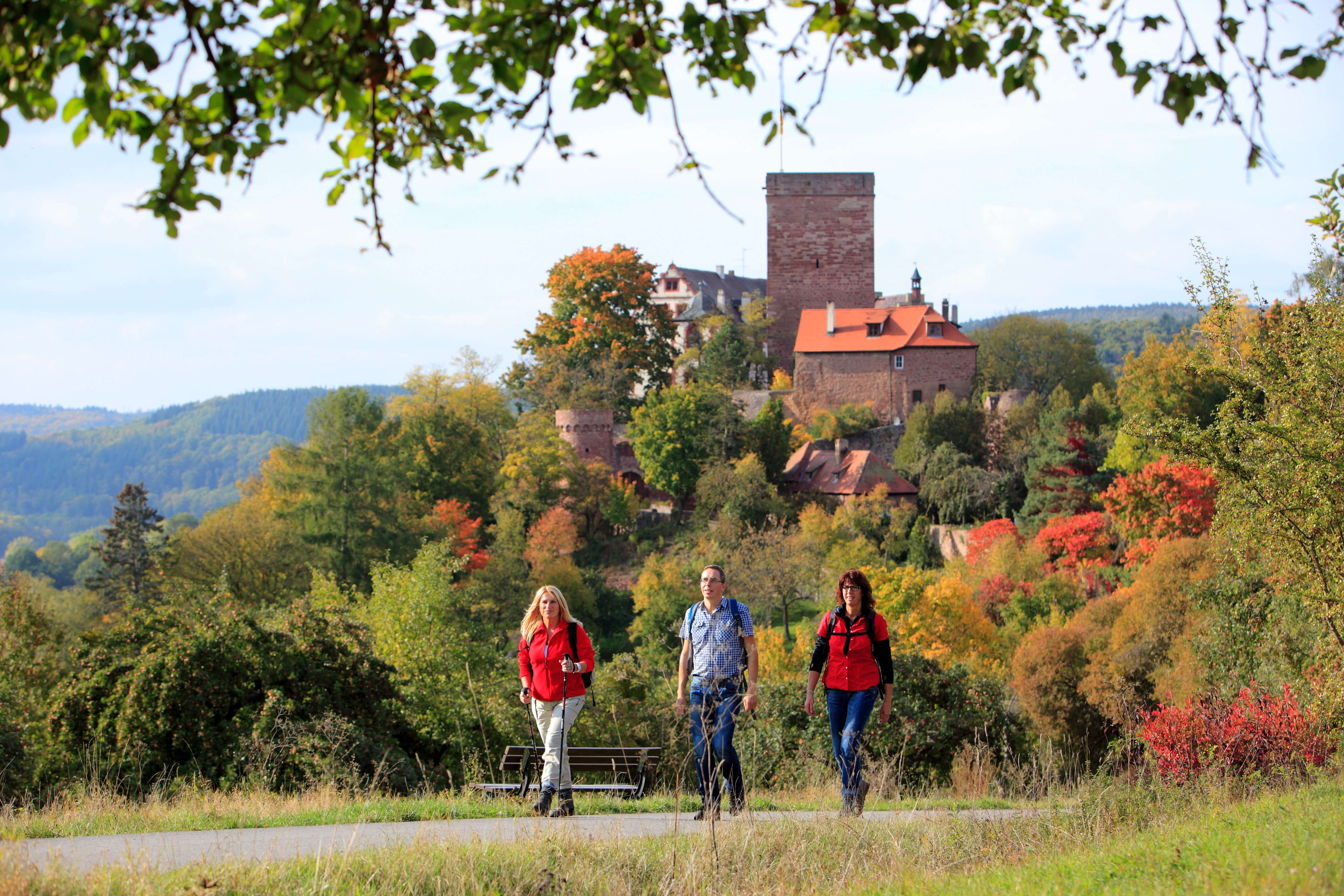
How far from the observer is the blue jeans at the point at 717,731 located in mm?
5934

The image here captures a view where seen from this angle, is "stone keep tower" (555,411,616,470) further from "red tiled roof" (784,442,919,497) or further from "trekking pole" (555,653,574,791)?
"trekking pole" (555,653,574,791)

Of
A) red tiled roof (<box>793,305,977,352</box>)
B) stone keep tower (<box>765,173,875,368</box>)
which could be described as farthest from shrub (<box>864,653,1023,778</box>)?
stone keep tower (<box>765,173,875,368</box>)

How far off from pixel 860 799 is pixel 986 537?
31860 mm

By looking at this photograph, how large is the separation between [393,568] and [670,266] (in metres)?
58.3

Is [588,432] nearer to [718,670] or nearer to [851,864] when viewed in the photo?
[718,670]

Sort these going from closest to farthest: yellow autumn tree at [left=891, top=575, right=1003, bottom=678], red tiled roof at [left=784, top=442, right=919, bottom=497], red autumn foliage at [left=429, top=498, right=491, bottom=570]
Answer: yellow autumn tree at [left=891, top=575, right=1003, bottom=678] → red autumn foliage at [left=429, top=498, right=491, bottom=570] → red tiled roof at [left=784, top=442, right=919, bottom=497]

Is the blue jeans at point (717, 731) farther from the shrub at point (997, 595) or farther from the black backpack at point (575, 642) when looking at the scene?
the shrub at point (997, 595)

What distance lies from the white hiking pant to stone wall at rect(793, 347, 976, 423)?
131 feet

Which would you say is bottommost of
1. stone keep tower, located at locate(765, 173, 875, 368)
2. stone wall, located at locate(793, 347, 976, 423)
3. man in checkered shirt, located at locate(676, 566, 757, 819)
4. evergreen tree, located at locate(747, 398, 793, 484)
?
man in checkered shirt, located at locate(676, 566, 757, 819)

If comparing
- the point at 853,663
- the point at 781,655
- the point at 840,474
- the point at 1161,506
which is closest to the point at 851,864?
the point at 853,663

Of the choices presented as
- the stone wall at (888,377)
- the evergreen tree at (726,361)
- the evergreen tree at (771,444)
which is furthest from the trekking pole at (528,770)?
the evergreen tree at (726,361)

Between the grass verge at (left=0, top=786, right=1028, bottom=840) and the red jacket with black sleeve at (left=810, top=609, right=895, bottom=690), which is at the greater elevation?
the red jacket with black sleeve at (left=810, top=609, right=895, bottom=690)

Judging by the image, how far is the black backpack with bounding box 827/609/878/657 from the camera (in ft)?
21.6

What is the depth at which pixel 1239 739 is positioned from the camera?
8047 millimetres
